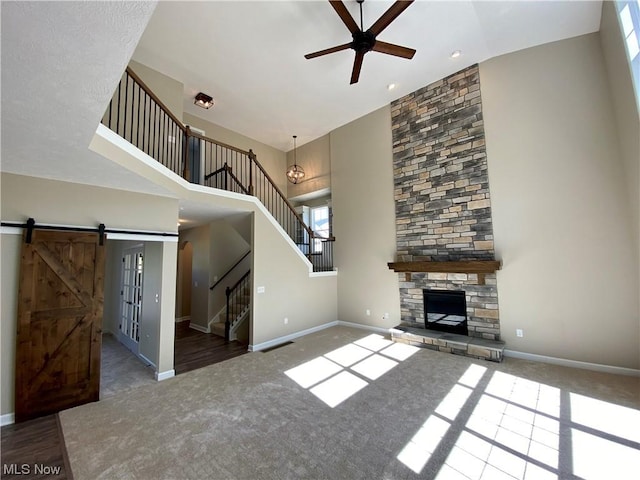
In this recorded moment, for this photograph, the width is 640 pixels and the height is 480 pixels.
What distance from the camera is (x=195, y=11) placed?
385cm

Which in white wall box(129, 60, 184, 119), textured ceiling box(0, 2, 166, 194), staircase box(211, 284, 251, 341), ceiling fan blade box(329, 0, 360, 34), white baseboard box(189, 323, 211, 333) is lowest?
white baseboard box(189, 323, 211, 333)

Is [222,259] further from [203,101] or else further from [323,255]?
[203,101]

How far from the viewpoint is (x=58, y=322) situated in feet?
10.5

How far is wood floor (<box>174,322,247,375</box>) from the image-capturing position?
4.51 metres

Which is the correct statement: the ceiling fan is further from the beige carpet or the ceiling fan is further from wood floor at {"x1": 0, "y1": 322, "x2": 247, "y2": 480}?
wood floor at {"x1": 0, "y1": 322, "x2": 247, "y2": 480}

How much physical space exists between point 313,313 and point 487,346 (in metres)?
3.47

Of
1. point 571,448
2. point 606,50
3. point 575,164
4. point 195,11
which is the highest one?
point 195,11

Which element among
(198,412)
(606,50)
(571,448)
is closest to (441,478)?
(571,448)

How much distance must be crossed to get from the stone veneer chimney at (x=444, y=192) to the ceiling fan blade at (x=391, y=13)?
8.46ft

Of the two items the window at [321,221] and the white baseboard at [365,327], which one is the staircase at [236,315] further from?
the window at [321,221]

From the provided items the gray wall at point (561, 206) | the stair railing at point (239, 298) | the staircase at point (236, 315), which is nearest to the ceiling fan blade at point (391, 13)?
the gray wall at point (561, 206)

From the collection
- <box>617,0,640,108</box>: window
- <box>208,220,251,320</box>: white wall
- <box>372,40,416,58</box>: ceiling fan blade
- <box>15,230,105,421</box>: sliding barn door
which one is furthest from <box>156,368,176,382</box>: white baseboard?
<box>617,0,640,108</box>: window

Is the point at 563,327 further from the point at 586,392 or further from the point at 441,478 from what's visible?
the point at 441,478

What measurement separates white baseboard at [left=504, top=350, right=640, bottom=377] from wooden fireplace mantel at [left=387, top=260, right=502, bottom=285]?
125cm
